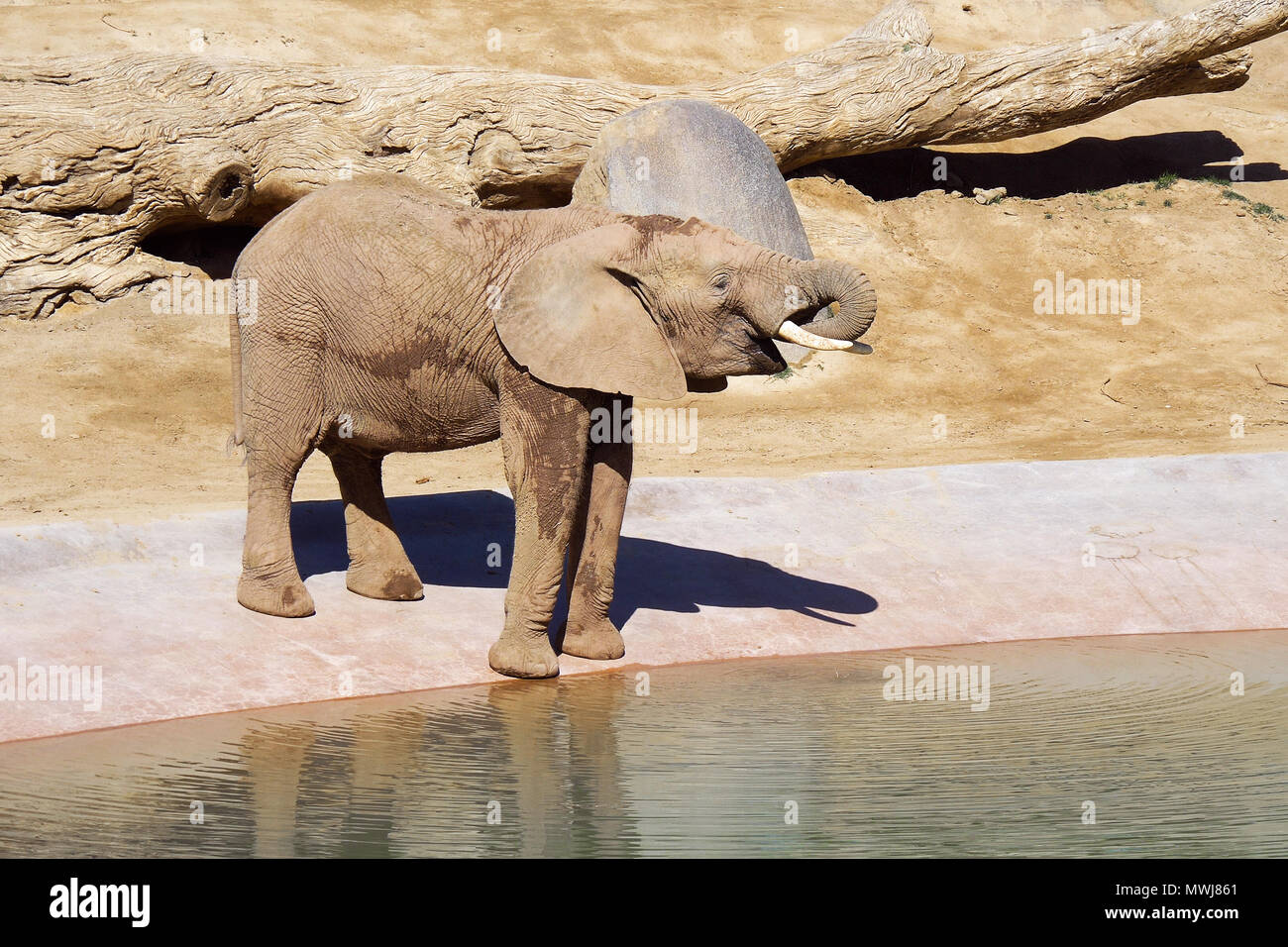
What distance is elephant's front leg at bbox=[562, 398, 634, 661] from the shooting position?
31.3 ft

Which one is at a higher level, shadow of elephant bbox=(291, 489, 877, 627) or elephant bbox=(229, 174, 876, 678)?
elephant bbox=(229, 174, 876, 678)

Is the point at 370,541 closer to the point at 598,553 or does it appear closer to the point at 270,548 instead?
the point at 270,548

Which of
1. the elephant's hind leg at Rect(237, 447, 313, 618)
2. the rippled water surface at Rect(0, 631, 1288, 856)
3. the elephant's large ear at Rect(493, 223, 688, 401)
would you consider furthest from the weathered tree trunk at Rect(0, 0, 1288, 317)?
the rippled water surface at Rect(0, 631, 1288, 856)

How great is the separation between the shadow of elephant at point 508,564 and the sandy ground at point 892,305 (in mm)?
1412

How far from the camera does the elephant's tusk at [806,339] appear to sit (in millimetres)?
8531

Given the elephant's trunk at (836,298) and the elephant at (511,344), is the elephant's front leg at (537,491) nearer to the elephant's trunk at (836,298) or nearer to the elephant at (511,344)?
the elephant at (511,344)

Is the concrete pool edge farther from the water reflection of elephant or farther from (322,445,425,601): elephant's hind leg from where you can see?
the water reflection of elephant

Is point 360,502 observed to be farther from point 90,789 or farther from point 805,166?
point 805,166

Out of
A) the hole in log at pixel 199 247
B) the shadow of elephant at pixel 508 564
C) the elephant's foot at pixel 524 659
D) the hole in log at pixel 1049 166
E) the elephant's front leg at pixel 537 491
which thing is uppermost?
the hole in log at pixel 1049 166

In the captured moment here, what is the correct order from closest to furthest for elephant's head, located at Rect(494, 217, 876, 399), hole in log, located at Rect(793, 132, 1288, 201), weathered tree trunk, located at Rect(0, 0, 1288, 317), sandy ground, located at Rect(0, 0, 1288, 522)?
elephant's head, located at Rect(494, 217, 876, 399) < sandy ground, located at Rect(0, 0, 1288, 522) < weathered tree trunk, located at Rect(0, 0, 1288, 317) < hole in log, located at Rect(793, 132, 1288, 201)

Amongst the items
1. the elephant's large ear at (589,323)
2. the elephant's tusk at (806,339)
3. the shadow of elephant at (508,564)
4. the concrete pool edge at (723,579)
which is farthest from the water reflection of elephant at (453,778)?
the elephant's tusk at (806,339)

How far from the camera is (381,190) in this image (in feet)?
32.2

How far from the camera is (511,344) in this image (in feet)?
29.9

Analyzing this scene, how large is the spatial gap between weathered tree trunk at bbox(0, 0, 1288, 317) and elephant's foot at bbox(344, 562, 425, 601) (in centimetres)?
945
